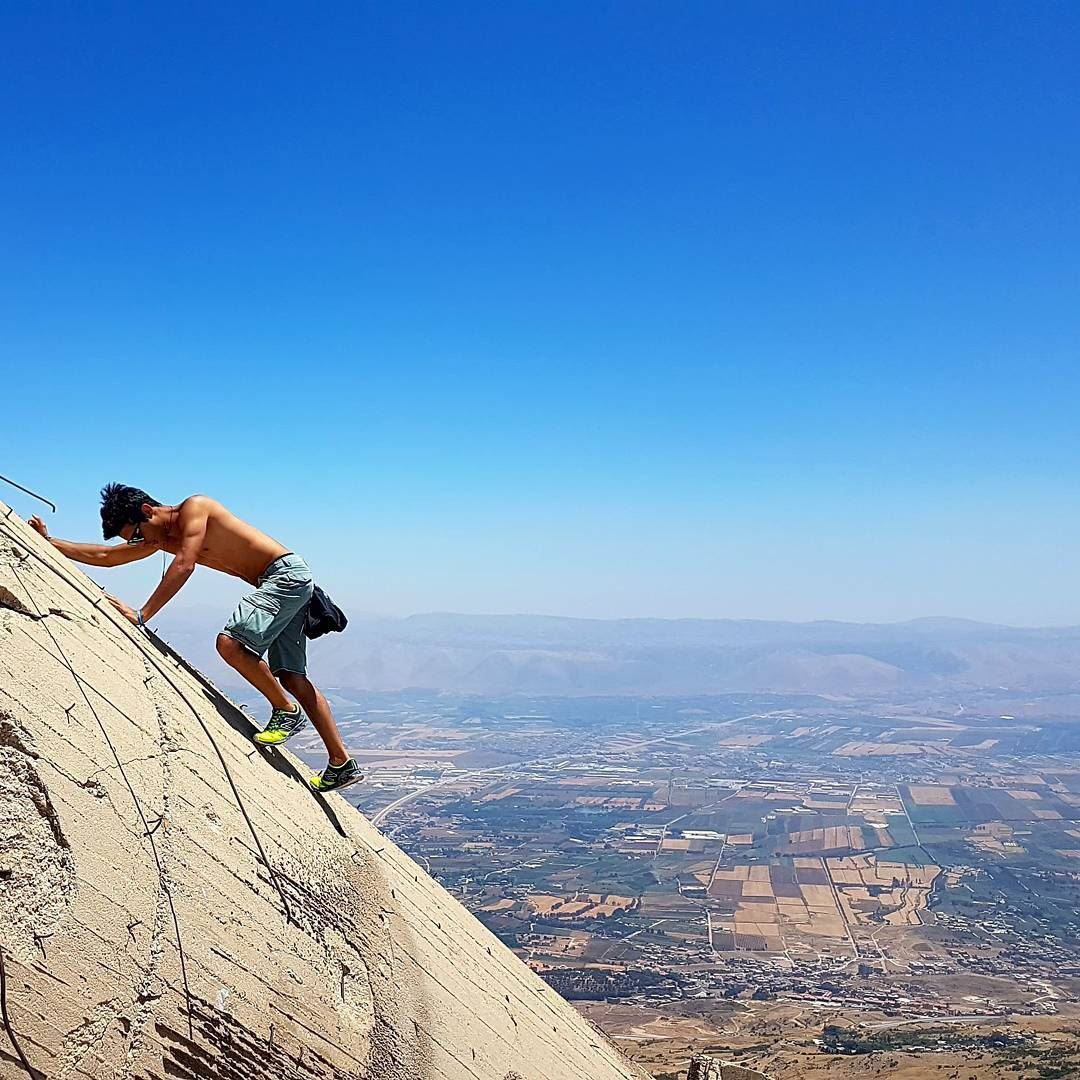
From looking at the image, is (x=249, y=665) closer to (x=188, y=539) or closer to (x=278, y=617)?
(x=278, y=617)

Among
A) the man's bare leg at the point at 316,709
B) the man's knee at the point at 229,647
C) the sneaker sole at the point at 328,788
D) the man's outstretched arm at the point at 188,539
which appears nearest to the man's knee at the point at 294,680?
the man's bare leg at the point at 316,709

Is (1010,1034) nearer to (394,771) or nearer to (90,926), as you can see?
(90,926)

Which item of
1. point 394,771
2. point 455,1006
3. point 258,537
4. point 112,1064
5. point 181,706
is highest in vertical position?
point 258,537

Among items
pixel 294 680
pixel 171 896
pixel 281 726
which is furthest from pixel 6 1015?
pixel 294 680

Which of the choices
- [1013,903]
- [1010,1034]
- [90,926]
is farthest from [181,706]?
[1013,903]

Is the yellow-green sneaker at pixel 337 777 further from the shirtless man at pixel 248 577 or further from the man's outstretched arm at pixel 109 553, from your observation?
the man's outstretched arm at pixel 109 553

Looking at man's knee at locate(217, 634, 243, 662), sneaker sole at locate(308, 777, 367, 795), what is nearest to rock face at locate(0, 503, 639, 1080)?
sneaker sole at locate(308, 777, 367, 795)

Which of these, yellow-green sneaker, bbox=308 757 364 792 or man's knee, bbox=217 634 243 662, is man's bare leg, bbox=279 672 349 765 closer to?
yellow-green sneaker, bbox=308 757 364 792
